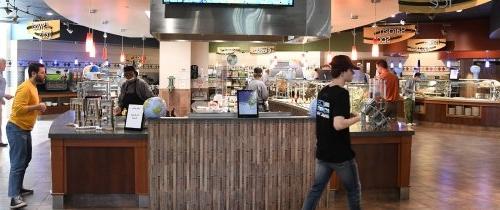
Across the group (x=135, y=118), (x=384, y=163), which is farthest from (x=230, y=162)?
(x=384, y=163)

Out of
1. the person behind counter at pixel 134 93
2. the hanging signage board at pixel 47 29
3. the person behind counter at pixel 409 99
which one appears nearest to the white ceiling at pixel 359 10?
the person behind counter at pixel 409 99

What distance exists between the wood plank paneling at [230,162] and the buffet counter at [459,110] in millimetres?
10545

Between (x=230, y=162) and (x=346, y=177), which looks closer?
(x=346, y=177)

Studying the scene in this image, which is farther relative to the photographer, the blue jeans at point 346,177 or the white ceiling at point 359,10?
the white ceiling at point 359,10

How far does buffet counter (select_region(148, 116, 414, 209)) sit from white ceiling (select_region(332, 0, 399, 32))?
6111mm

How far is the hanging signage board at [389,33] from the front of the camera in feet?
52.7

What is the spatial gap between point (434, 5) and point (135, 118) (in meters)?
5.88

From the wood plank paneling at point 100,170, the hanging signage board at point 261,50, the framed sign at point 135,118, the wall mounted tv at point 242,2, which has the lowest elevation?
the wood plank paneling at point 100,170

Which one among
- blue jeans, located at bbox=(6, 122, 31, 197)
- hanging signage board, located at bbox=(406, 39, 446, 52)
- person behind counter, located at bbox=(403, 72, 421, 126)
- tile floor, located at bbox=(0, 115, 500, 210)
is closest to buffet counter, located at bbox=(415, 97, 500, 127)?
person behind counter, located at bbox=(403, 72, 421, 126)

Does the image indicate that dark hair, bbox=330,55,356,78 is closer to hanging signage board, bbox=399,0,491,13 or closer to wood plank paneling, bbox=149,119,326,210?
wood plank paneling, bbox=149,119,326,210

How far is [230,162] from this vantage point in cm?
Result: 534

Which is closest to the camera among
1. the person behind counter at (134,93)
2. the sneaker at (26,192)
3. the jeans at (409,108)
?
the sneaker at (26,192)

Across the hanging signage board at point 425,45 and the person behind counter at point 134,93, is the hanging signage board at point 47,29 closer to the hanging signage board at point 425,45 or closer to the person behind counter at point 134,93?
the person behind counter at point 134,93

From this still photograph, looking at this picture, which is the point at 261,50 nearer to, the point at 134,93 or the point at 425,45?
the point at 425,45
